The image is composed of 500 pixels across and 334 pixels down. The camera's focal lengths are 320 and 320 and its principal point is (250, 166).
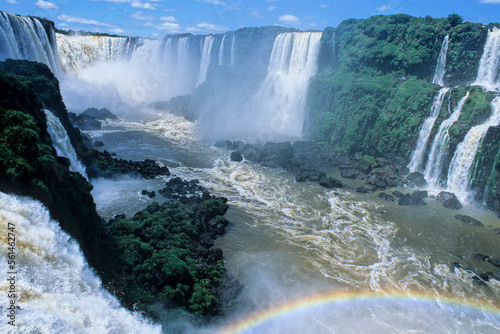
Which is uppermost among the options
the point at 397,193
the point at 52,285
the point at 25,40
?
the point at 25,40

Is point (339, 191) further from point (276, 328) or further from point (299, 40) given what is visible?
point (299, 40)

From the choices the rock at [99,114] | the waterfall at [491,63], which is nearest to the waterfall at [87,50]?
the rock at [99,114]

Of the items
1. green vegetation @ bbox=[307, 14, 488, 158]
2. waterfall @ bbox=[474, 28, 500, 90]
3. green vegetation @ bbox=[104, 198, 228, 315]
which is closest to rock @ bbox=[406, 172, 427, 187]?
green vegetation @ bbox=[307, 14, 488, 158]

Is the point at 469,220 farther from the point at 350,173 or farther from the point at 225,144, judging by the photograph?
the point at 225,144

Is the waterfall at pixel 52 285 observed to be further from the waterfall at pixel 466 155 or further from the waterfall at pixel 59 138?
the waterfall at pixel 466 155

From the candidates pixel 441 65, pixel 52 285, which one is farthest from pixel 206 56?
pixel 52 285

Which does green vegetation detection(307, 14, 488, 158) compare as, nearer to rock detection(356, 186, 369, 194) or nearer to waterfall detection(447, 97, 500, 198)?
waterfall detection(447, 97, 500, 198)

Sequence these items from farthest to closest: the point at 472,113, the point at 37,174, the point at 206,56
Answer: the point at 206,56 → the point at 472,113 → the point at 37,174
